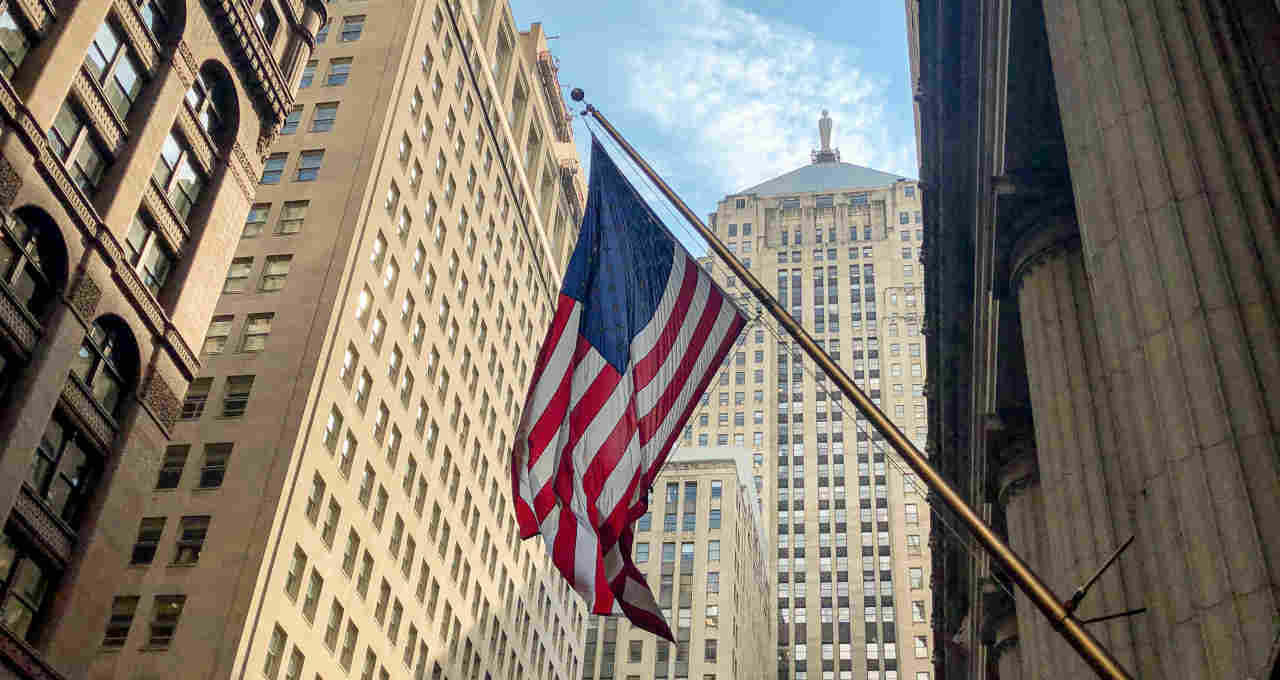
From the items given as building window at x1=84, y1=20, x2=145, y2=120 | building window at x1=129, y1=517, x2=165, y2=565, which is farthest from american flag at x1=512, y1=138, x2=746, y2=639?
building window at x1=129, y1=517, x2=165, y2=565

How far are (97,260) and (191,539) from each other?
17.1 m

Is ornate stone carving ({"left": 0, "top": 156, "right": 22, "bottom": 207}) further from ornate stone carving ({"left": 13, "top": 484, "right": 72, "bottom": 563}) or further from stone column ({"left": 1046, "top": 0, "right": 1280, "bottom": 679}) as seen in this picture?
stone column ({"left": 1046, "top": 0, "right": 1280, "bottom": 679})

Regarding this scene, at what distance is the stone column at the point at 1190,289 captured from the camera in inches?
396

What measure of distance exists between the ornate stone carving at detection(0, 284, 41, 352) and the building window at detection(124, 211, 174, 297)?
4.89m

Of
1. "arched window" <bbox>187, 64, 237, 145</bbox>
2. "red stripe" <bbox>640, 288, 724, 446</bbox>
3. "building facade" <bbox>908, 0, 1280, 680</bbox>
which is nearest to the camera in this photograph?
"building facade" <bbox>908, 0, 1280, 680</bbox>

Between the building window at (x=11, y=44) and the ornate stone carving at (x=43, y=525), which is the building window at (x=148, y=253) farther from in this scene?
the ornate stone carving at (x=43, y=525)

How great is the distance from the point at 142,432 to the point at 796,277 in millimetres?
127005

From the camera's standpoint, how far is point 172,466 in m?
50.2

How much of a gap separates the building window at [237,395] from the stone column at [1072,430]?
3727cm

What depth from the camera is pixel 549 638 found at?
277 ft

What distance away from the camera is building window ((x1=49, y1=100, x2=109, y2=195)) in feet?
110

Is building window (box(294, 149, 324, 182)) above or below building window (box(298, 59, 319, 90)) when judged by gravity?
below

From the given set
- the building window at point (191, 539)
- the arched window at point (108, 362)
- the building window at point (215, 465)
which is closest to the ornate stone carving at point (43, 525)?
the arched window at point (108, 362)

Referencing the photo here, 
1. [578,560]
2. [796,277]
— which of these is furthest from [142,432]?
[796,277]
